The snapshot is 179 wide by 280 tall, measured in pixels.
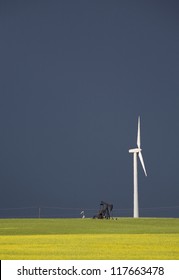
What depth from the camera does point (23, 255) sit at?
134 feet

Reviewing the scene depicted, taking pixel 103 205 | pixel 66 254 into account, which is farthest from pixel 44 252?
pixel 103 205

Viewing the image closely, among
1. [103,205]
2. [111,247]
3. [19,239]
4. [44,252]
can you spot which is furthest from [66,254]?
[103,205]

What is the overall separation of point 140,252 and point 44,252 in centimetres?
507

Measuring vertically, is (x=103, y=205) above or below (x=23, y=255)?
above
